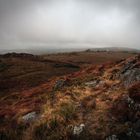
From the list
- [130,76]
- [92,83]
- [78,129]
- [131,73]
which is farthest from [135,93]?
[92,83]

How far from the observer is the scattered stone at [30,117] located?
19141mm

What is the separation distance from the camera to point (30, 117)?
765 inches

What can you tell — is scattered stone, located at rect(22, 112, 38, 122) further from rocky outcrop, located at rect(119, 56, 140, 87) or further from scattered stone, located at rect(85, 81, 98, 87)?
rocky outcrop, located at rect(119, 56, 140, 87)

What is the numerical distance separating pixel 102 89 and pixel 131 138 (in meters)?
7.95

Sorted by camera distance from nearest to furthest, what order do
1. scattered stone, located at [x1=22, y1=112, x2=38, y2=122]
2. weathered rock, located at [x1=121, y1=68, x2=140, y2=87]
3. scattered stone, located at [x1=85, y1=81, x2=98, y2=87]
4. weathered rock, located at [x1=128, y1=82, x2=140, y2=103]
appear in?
weathered rock, located at [x1=128, y1=82, x2=140, y2=103] → scattered stone, located at [x1=22, y1=112, x2=38, y2=122] → weathered rock, located at [x1=121, y1=68, x2=140, y2=87] → scattered stone, located at [x1=85, y1=81, x2=98, y2=87]

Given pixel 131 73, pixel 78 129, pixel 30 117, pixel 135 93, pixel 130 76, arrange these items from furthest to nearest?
pixel 131 73, pixel 130 76, pixel 30 117, pixel 135 93, pixel 78 129

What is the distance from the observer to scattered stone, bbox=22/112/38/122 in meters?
19.1

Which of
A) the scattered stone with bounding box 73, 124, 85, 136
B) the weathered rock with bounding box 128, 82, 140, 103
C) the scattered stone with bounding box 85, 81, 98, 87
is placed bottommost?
the scattered stone with bounding box 73, 124, 85, 136

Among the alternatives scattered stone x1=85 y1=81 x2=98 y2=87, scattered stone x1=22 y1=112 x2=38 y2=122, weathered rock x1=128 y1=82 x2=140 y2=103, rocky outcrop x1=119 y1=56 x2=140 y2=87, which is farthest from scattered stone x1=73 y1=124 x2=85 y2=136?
scattered stone x1=85 y1=81 x2=98 y2=87

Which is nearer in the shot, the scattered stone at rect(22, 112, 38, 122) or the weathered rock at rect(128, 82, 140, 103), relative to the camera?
the weathered rock at rect(128, 82, 140, 103)

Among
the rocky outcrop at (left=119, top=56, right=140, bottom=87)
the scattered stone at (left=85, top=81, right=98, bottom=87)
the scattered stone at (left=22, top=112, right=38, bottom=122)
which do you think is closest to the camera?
the scattered stone at (left=22, top=112, right=38, bottom=122)

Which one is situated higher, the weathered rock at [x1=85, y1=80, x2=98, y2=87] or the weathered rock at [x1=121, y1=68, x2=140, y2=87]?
the weathered rock at [x1=121, y1=68, x2=140, y2=87]

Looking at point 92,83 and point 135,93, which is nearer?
point 135,93

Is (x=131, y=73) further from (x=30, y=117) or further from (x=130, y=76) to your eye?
(x=30, y=117)
